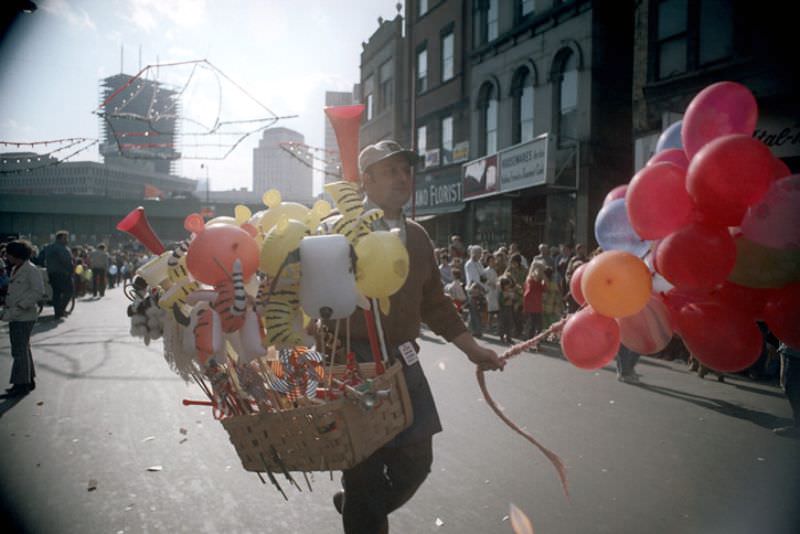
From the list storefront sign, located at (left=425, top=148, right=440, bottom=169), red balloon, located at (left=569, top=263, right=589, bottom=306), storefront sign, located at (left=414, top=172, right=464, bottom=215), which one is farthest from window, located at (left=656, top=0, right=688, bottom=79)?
red balloon, located at (left=569, top=263, right=589, bottom=306)

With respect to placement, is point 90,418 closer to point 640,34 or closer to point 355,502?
point 355,502

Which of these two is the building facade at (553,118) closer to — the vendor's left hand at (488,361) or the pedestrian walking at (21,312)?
the pedestrian walking at (21,312)

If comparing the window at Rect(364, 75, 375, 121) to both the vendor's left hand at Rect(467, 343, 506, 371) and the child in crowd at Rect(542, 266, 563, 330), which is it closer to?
the child in crowd at Rect(542, 266, 563, 330)

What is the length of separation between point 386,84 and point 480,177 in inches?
465

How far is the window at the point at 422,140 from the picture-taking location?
2317 cm

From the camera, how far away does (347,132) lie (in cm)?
209

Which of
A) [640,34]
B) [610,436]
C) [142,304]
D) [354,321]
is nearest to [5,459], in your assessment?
[142,304]

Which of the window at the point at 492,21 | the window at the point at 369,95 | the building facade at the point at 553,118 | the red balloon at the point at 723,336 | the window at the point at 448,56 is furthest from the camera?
the window at the point at 369,95

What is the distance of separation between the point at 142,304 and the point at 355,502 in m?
1.14

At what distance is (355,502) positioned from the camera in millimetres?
2197

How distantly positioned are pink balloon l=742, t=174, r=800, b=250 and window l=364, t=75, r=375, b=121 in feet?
93.3

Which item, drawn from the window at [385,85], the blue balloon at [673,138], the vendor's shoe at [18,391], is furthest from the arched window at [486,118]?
the blue balloon at [673,138]

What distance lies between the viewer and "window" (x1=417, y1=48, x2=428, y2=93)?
23.2 metres

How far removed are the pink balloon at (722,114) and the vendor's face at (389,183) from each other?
3.76ft
